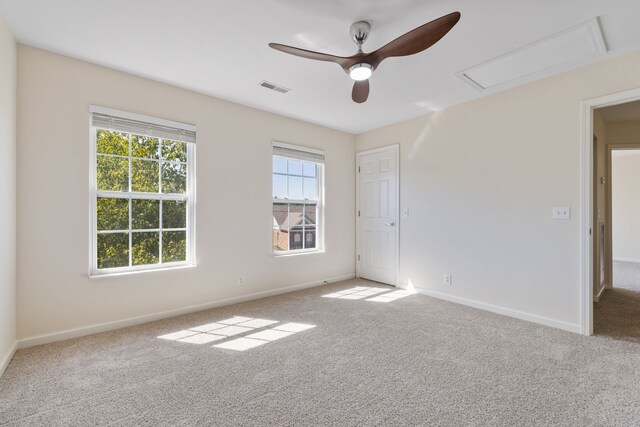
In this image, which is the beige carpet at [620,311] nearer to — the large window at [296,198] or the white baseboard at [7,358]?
the large window at [296,198]

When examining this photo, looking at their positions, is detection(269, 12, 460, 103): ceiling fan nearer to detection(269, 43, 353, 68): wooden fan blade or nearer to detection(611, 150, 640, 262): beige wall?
detection(269, 43, 353, 68): wooden fan blade

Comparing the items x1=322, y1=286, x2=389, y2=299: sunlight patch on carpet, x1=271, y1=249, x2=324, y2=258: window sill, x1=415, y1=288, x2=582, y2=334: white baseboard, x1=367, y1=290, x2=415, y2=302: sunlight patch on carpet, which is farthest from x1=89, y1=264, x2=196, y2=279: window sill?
x1=415, y1=288, x2=582, y2=334: white baseboard

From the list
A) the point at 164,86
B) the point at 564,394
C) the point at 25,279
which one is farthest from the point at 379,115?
the point at 25,279

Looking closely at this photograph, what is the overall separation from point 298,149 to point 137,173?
2.07m

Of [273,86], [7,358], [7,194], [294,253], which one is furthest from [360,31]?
[7,358]

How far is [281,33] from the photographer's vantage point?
7.47ft

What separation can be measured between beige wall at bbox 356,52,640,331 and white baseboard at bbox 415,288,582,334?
0.01 meters

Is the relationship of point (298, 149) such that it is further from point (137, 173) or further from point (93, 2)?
point (93, 2)

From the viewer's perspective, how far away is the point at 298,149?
434 centimetres

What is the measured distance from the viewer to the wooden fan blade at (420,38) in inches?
64.2

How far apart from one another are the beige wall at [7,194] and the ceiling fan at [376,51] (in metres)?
1.96

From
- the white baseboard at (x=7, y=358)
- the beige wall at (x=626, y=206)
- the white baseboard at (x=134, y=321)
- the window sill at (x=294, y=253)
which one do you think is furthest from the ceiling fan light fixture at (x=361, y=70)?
the beige wall at (x=626, y=206)

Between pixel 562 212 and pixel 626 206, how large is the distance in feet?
19.3

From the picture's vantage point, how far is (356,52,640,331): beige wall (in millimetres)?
2844
